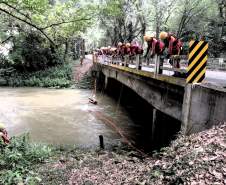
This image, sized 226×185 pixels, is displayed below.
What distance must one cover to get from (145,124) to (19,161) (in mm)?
9790

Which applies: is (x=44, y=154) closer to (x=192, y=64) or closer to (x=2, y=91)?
(x=192, y=64)

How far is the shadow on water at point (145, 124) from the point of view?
11375 millimetres

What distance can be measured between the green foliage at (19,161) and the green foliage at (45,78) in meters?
22.9

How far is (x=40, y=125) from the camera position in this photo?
15.4m

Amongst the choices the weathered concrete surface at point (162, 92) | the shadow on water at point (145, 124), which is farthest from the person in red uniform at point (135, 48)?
the shadow on water at point (145, 124)

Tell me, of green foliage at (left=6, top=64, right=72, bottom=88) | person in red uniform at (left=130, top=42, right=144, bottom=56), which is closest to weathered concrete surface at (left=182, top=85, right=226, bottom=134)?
person in red uniform at (left=130, top=42, right=144, bottom=56)

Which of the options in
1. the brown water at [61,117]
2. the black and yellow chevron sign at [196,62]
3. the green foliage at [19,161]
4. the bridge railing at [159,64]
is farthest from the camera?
the brown water at [61,117]

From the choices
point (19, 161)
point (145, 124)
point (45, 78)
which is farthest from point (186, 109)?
point (45, 78)

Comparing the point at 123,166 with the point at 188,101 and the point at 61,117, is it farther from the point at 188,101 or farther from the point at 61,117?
the point at 61,117

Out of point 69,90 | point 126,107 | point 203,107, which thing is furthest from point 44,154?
point 69,90

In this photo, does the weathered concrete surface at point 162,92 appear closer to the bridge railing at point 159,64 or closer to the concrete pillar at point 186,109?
the bridge railing at point 159,64

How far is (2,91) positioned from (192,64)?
980 inches

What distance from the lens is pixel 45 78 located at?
33344mm

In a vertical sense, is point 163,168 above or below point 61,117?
above
